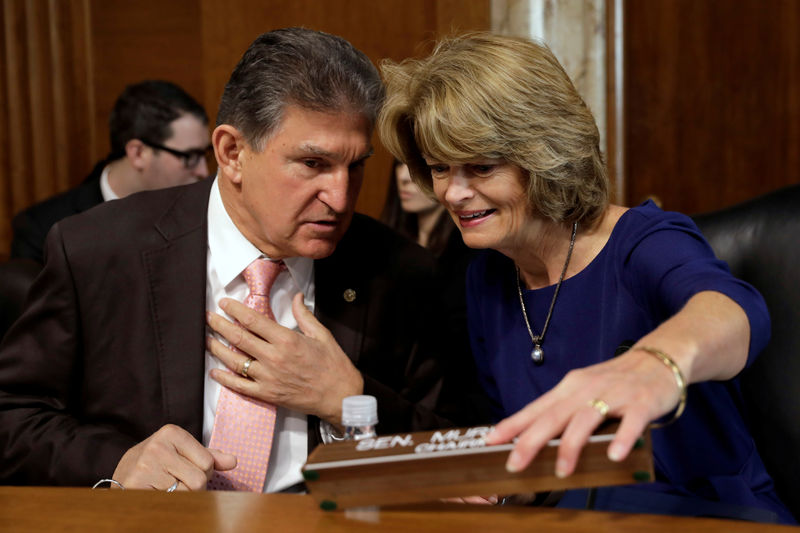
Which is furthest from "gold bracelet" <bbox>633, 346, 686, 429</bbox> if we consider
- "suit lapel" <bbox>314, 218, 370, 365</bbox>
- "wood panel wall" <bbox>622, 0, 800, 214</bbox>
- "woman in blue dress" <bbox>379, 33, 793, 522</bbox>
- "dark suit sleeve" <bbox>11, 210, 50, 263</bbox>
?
"dark suit sleeve" <bbox>11, 210, 50, 263</bbox>

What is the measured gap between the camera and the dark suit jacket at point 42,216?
341 centimetres

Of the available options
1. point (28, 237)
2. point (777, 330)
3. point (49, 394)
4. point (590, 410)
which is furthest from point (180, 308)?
point (28, 237)

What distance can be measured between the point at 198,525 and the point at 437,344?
0.94m

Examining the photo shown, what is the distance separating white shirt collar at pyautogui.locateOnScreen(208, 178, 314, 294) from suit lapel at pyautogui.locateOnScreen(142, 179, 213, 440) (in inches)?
1.2

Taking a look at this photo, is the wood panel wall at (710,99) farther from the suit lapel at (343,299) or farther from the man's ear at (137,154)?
the man's ear at (137,154)

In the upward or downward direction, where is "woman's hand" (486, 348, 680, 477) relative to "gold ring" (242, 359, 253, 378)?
upward

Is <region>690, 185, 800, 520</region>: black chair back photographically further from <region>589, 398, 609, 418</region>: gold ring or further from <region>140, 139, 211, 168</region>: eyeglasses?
<region>140, 139, 211, 168</region>: eyeglasses

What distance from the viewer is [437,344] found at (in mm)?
1833

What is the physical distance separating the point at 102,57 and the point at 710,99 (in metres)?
2.76

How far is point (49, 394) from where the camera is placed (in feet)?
5.24

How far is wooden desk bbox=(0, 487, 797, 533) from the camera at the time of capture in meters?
0.91

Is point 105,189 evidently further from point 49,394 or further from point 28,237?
point 49,394

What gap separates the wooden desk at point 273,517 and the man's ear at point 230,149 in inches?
29.6

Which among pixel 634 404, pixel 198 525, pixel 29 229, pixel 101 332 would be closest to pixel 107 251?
pixel 101 332
